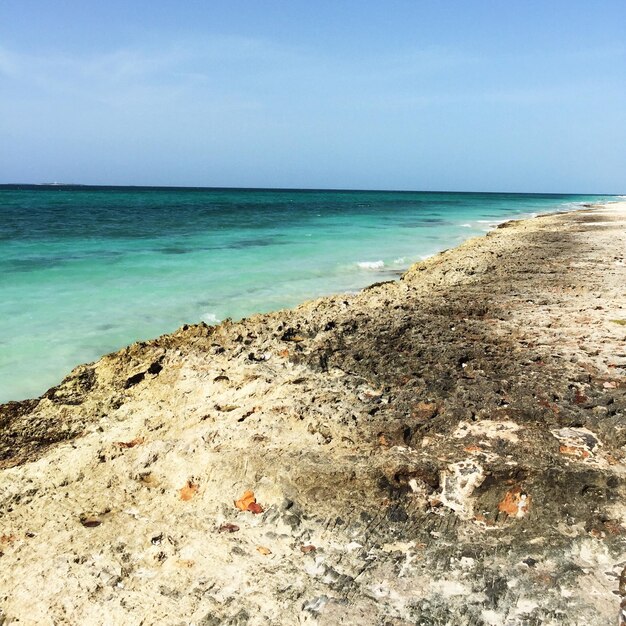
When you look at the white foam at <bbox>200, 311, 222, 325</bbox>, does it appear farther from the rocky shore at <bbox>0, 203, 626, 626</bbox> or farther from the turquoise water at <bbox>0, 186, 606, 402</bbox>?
the rocky shore at <bbox>0, 203, 626, 626</bbox>

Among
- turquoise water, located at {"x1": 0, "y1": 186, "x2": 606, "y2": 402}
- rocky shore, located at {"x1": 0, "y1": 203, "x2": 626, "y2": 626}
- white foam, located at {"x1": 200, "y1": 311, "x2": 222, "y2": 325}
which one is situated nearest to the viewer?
rocky shore, located at {"x1": 0, "y1": 203, "x2": 626, "y2": 626}

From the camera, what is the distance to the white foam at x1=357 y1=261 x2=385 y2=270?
13.6m

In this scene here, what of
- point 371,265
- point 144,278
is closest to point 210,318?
point 144,278

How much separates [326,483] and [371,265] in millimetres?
11094

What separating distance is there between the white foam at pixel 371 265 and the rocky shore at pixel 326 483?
8.36 metres

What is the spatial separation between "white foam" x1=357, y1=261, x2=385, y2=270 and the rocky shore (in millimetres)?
8361

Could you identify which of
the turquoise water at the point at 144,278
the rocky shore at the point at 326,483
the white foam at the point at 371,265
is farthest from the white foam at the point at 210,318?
the white foam at the point at 371,265

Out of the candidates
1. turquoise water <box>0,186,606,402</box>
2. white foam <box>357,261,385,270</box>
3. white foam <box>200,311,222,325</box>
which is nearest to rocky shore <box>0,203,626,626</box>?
turquoise water <box>0,186,606,402</box>

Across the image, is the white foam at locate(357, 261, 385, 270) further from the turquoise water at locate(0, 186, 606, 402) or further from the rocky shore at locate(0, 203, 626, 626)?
the rocky shore at locate(0, 203, 626, 626)

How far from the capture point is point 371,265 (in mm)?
13883

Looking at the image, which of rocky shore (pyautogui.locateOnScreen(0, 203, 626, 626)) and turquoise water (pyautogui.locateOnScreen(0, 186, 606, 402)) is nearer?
rocky shore (pyautogui.locateOnScreen(0, 203, 626, 626))

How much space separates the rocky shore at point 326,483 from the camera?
2412mm

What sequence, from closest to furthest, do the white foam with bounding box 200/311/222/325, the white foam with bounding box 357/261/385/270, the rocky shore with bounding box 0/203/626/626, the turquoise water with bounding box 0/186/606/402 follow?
the rocky shore with bounding box 0/203/626/626 → the turquoise water with bounding box 0/186/606/402 → the white foam with bounding box 200/311/222/325 → the white foam with bounding box 357/261/385/270

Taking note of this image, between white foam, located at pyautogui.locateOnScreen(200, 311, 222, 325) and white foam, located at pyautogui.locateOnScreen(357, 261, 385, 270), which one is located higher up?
white foam, located at pyautogui.locateOnScreen(357, 261, 385, 270)
